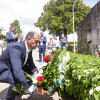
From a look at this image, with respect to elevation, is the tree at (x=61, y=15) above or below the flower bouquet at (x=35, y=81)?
above

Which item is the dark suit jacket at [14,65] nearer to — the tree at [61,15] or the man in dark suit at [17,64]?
the man in dark suit at [17,64]

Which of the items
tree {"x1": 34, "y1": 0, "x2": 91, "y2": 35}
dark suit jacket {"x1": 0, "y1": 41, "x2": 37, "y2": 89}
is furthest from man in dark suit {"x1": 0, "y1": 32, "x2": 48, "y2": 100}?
tree {"x1": 34, "y1": 0, "x2": 91, "y2": 35}

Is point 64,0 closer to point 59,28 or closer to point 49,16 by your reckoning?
point 49,16

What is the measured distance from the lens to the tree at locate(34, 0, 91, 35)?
27.6 m

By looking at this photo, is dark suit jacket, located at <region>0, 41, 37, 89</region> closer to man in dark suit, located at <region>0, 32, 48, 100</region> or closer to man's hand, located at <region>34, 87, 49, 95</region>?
man in dark suit, located at <region>0, 32, 48, 100</region>

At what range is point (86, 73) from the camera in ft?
6.21

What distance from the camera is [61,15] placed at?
2908 cm

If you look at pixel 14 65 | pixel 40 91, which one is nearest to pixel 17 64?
pixel 14 65

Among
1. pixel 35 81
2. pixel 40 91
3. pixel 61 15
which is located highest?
pixel 61 15

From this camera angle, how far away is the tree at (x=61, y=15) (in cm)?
2758

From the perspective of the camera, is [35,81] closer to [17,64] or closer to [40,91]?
[40,91]

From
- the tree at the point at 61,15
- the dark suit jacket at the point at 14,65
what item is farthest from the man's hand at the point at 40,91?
the tree at the point at 61,15

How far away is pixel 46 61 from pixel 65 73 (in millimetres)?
551

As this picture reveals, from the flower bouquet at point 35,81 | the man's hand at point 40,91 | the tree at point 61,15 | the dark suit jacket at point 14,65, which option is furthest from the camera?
the tree at point 61,15
